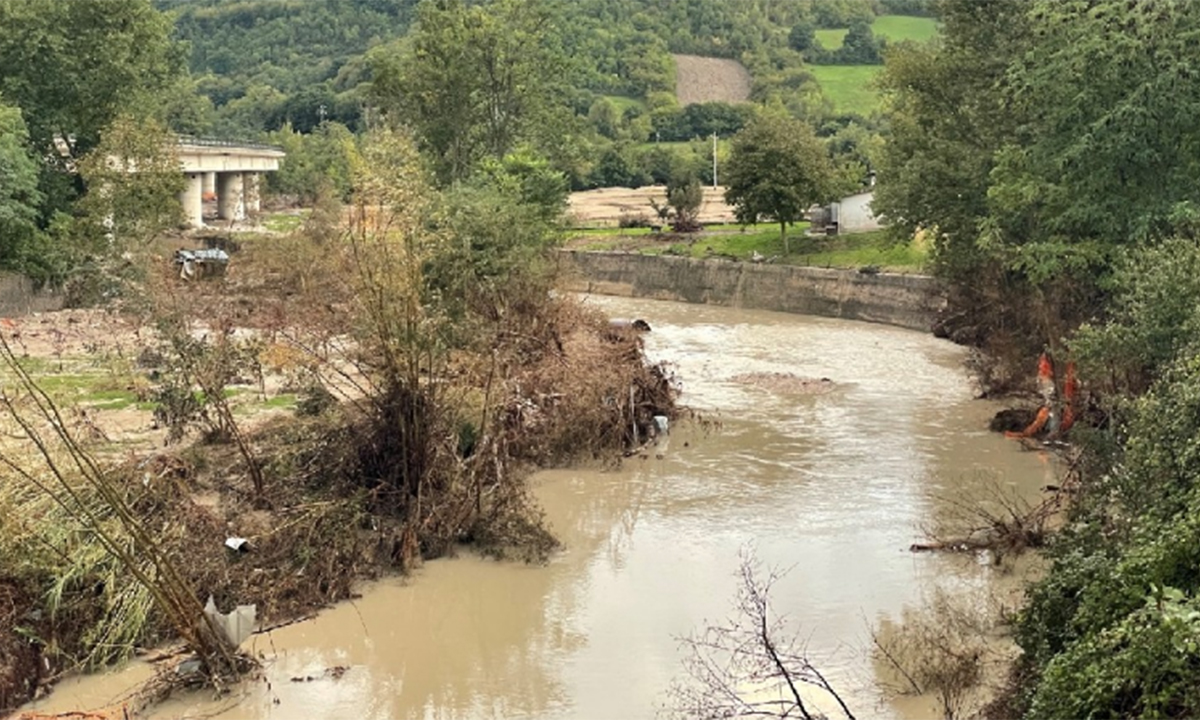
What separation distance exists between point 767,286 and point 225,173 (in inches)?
1475

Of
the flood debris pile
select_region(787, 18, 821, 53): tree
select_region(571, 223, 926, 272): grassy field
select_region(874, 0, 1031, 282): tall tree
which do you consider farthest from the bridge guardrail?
select_region(787, 18, 821, 53): tree

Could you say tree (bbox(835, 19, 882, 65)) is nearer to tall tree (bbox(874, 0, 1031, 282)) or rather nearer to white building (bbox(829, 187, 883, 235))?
white building (bbox(829, 187, 883, 235))

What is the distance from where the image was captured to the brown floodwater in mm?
12492

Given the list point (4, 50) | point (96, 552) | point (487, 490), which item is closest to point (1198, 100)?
point (487, 490)

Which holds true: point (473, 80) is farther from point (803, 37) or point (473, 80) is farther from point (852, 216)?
point (803, 37)

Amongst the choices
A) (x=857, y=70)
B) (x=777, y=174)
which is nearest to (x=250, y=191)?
(x=777, y=174)

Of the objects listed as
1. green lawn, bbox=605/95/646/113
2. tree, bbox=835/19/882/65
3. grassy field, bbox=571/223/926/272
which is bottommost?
grassy field, bbox=571/223/926/272

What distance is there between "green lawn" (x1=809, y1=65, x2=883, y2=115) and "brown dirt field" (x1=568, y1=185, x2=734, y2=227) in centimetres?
2725

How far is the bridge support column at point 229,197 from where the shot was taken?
69500 mm

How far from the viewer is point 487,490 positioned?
16.6 meters

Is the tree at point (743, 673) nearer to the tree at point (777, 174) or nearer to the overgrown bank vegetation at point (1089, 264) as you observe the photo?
the overgrown bank vegetation at point (1089, 264)

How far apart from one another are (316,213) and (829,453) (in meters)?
23.1

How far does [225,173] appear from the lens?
225 ft

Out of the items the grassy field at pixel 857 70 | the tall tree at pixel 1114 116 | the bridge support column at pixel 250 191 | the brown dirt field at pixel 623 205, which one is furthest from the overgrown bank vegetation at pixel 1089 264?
the grassy field at pixel 857 70
